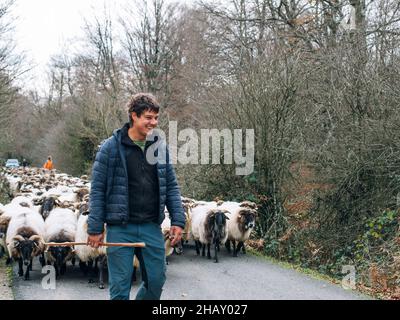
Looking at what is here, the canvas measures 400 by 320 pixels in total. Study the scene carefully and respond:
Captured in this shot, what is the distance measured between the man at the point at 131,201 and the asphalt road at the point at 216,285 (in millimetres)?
3555

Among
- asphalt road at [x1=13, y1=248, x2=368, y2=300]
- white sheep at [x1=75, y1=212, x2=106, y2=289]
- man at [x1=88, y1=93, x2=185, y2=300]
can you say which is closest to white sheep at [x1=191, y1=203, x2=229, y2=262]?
asphalt road at [x1=13, y1=248, x2=368, y2=300]

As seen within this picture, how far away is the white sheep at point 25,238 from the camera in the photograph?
10.2 metres

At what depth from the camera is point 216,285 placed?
9820 mm

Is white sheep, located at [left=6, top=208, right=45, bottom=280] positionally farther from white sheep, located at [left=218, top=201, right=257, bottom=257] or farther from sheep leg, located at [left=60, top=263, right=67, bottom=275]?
white sheep, located at [left=218, top=201, right=257, bottom=257]

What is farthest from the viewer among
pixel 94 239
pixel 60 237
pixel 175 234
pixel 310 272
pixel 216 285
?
pixel 310 272

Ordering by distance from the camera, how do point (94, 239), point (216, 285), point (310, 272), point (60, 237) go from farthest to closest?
point (310, 272), point (60, 237), point (216, 285), point (94, 239)

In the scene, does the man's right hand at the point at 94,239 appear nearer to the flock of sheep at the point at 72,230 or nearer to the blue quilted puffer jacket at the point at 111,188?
the blue quilted puffer jacket at the point at 111,188

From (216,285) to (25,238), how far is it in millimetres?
3640

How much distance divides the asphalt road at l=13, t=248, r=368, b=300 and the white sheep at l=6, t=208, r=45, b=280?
409 millimetres

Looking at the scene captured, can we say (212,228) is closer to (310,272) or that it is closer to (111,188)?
(310,272)

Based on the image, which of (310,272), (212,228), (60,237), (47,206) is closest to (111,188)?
(60,237)

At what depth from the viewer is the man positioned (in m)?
5.20

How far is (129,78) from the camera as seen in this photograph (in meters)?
34.2

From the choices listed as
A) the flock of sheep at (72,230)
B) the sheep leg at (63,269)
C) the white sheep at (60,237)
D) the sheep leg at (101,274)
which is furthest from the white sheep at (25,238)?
the sheep leg at (101,274)
